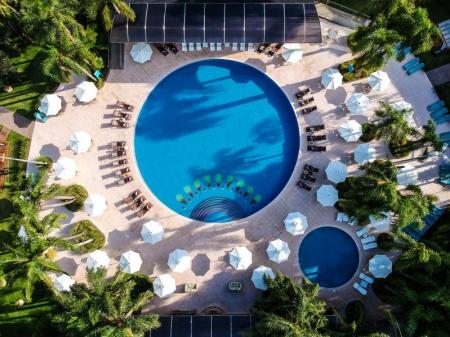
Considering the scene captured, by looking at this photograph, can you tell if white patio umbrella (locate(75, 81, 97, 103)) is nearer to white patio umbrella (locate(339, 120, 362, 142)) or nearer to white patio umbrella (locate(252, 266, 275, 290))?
white patio umbrella (locate(252, 266, 275, 290))

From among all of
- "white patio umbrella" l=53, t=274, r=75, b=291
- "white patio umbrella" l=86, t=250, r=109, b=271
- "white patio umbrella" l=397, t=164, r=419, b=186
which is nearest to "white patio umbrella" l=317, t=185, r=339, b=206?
"white patio umbrella" l=397, t=164, r=419, b=186

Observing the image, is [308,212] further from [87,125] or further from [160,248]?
[87,125]

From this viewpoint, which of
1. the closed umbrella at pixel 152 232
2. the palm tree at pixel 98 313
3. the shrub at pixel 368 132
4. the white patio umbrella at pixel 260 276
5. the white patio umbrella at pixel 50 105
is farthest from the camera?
the white patio umbrella at pixel 50 105

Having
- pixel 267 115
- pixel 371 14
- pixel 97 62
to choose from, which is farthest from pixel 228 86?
pixel 371 14

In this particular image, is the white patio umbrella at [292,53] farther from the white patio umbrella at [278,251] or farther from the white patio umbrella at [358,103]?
the white patio umbrella at [278,251]

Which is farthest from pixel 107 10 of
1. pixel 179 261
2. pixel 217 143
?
pixel 179 261

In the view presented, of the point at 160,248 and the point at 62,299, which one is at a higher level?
the point at 160,248

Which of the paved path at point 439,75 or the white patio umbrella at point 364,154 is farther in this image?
the paved path at point 439,75

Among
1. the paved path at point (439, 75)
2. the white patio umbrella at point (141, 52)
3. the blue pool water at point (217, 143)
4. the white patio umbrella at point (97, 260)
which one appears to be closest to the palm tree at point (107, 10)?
the white patio umbrella at point (141, 52)

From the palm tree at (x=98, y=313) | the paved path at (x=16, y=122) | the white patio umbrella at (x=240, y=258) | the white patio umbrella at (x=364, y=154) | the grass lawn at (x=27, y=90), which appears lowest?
the palm tree at (x=98, y=313)
